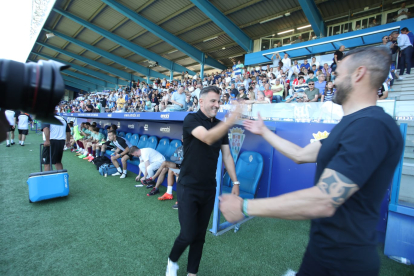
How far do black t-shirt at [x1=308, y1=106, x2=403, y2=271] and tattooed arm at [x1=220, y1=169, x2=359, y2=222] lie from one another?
0.04 metres

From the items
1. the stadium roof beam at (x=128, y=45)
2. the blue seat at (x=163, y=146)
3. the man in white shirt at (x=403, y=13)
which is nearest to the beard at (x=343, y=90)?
the blue seat at (x=163, y=146)

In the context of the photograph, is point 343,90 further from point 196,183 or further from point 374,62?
point 196,183

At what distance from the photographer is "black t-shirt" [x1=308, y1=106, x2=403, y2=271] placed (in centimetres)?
81

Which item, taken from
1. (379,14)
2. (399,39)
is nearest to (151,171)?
(399,39)

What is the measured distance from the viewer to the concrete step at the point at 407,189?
115 inches

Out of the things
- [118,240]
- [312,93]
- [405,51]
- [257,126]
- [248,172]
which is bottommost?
[118,240]

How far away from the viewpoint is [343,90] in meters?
1.05

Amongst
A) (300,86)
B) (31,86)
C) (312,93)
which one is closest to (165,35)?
(300,86)

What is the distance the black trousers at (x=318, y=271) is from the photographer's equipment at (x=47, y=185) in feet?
15.0

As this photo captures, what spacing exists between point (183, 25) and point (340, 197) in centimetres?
1604

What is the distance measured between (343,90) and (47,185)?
493 centimetres

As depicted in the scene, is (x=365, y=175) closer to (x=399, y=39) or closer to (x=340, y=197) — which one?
(x=340, y=197)

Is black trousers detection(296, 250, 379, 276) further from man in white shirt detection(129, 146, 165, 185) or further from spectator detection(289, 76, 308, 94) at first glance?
spectator detection(289, 76, 308, 94)

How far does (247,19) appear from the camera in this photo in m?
12.9
